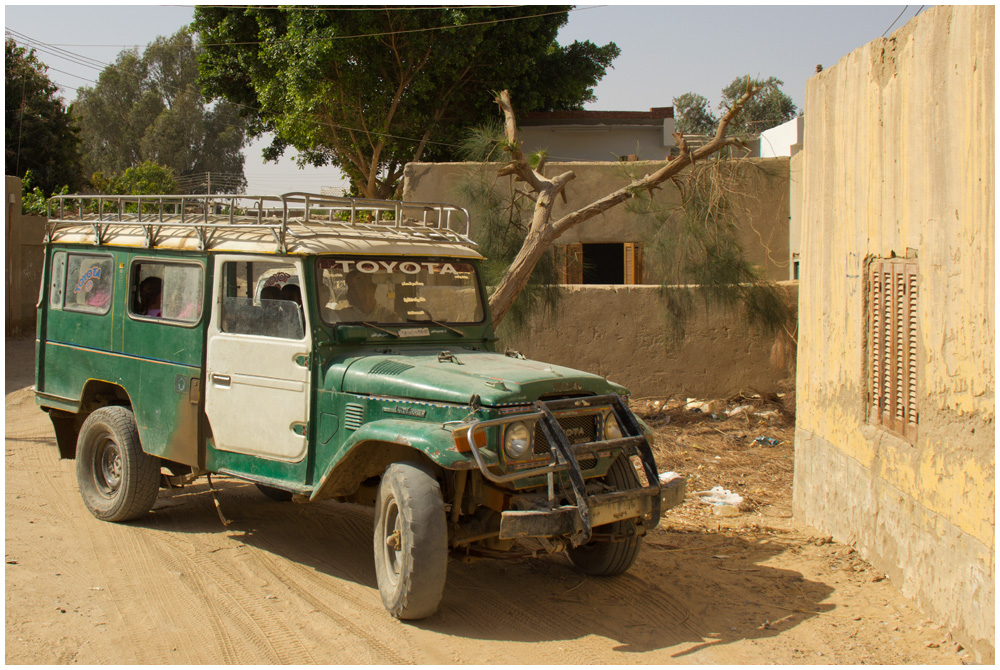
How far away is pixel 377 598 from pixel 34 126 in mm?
23794

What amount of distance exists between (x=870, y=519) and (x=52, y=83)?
1011 inches

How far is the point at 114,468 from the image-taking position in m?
6.37

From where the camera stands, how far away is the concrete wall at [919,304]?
13.9 feet

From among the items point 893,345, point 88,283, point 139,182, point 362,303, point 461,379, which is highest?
point 139,182

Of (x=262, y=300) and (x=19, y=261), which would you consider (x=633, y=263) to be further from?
(x=19, y=261)

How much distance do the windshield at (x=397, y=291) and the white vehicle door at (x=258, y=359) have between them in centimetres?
20

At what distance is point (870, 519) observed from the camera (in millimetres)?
5527

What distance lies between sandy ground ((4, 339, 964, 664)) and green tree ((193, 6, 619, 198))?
14.1 meters

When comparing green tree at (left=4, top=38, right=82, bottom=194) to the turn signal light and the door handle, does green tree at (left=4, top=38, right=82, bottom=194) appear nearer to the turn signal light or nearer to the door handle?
the door handle

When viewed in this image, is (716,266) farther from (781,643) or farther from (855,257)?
(781,643)

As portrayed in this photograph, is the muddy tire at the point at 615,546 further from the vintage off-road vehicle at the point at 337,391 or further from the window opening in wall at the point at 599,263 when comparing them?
the window opening in wall at the point at 599,263

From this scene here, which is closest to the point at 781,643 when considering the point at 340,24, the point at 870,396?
the point at 870,396

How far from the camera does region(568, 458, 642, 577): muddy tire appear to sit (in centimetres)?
505

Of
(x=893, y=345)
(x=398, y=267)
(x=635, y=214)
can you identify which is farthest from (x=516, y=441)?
(x=635, y=214)
